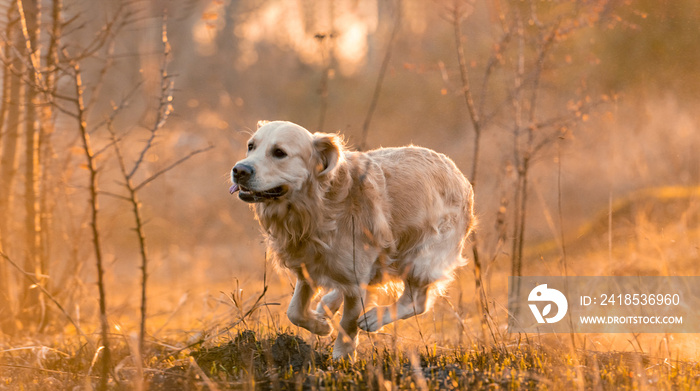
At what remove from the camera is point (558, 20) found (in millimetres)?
5621

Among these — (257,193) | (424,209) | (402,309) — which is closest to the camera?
(257,193)

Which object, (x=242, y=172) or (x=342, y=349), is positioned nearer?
(x=242, y=172)

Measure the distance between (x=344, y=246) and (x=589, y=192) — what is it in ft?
29.0

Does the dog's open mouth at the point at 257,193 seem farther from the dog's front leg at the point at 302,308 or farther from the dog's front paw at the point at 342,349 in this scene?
the dog's front paw at the point at 342,349

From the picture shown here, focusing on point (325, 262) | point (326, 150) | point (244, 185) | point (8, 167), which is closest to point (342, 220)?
point (325, 262)

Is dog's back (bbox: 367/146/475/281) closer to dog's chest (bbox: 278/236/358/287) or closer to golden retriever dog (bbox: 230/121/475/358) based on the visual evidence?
golden retriever dog (bbox: 230/121/475/358)

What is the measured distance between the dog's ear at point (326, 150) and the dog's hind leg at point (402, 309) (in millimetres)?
961

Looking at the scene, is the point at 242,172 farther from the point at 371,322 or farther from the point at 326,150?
the point at 371,322

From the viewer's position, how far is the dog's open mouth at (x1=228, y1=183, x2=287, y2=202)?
3600 millimetres

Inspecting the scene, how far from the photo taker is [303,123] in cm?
1991

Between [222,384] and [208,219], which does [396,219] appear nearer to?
[222,384]

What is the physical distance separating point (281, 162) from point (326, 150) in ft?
1.08

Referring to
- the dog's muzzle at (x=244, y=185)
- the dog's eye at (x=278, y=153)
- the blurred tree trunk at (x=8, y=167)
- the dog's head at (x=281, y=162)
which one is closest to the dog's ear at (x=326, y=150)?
the dog's head at (x=281, y=162)

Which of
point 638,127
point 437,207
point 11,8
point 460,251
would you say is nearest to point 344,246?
point 437,207
